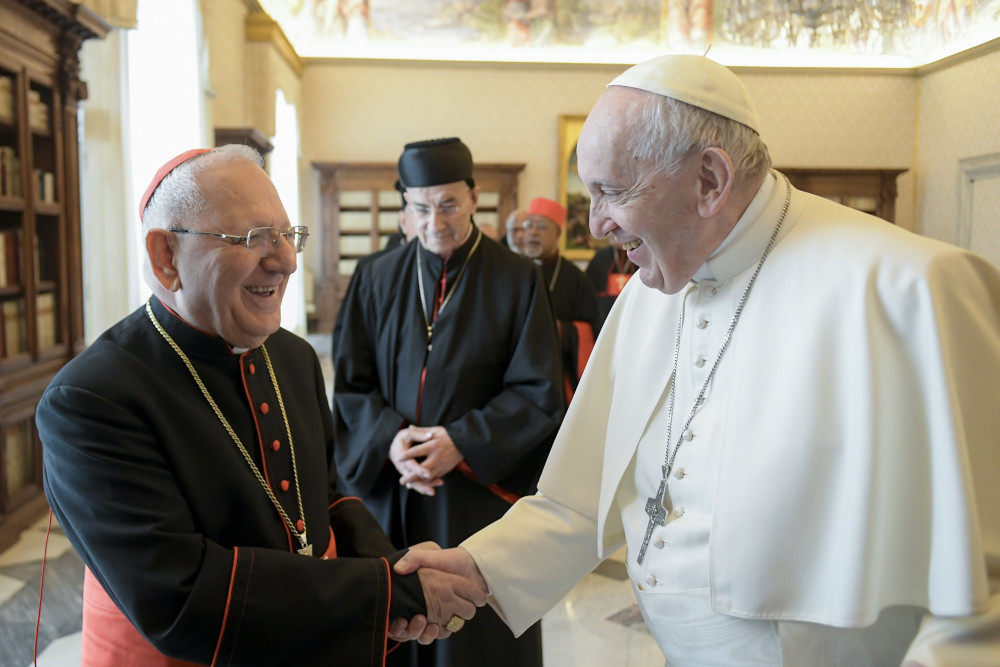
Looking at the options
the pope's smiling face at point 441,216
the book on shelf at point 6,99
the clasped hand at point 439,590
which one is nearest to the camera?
the clasped hand at point 439,590

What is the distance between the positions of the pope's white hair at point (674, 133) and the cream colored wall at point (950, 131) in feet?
41.5

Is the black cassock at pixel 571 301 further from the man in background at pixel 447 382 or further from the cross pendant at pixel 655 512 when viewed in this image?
the cross pendant at pixel 655 512

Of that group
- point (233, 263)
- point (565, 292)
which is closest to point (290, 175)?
point (565, 292)

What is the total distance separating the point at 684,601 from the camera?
1488mm

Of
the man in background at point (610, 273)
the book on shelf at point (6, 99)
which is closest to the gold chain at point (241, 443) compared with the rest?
the book on shelf at point (6, 99)

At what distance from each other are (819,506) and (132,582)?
44.7 inches

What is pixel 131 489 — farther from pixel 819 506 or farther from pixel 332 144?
pixel 332 144

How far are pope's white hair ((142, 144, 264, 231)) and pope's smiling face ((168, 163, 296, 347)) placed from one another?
0.4 inches

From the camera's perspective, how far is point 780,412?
1.32 meters

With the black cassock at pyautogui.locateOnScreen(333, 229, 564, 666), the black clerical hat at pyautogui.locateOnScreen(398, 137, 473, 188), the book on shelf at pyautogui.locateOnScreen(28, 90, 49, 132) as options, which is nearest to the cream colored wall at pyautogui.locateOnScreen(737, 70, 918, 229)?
the book on shelf at pyautogui.locateOnScreen(28, 90, 49, 132)

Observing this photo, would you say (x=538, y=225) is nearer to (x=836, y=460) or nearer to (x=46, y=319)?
(x=46, y=319)

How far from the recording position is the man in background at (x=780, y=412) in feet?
3.99

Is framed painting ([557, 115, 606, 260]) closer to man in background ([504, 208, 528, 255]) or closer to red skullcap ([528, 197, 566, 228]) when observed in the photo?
man in background ([504, 208, 528, 255])

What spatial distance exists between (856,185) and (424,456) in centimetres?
1251
